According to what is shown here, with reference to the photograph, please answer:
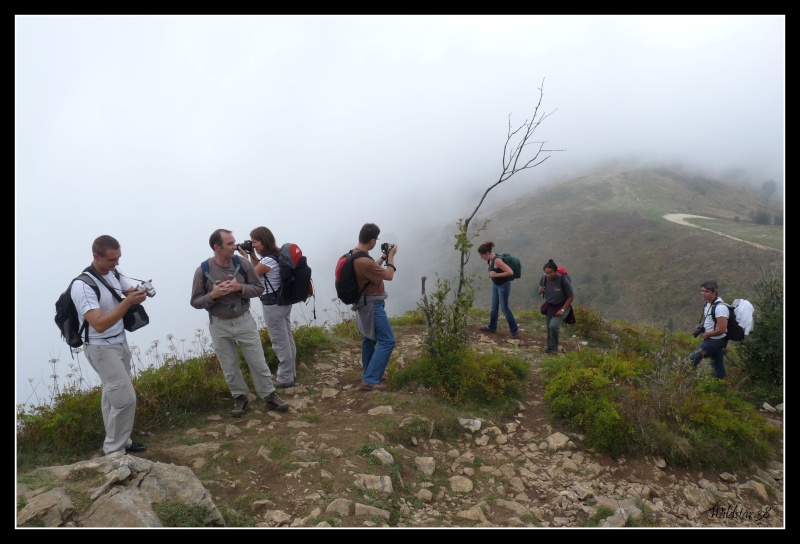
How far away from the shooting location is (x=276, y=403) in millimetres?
5973

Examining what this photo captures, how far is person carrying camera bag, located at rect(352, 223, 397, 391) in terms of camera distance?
6.09 m

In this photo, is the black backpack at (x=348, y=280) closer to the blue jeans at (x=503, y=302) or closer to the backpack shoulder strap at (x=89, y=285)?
the backpack shoulder strap at (x=89, y=285)

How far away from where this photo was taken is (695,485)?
477cm

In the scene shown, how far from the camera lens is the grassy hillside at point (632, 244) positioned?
47.1m

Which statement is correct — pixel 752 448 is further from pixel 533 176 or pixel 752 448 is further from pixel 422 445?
pixel 533 176

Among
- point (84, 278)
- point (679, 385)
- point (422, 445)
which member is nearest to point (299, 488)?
point (422, 445)

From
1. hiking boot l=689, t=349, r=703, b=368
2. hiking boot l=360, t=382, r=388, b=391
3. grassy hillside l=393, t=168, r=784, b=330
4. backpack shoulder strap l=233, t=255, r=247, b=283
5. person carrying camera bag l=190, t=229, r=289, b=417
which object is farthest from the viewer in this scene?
grassy hillside l=393, t=168, r=784, b=330

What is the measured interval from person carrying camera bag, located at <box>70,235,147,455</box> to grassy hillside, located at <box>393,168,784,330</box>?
17422mm

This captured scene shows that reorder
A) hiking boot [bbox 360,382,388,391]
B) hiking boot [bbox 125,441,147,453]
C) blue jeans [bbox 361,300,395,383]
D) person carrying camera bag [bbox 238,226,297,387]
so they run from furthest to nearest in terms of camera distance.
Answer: hiking boot [bbox 360,382,388,391] < blue jeans [bbox 361,300,395,383] < person carrying camera bag [bbox 238,226,297,387] < hiking boot [bbox 125,441,147,453]

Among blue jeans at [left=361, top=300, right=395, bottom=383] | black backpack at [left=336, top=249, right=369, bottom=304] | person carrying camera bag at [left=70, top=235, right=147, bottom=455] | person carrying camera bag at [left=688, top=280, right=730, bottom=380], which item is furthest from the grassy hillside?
person carrying camera bag at [left=70, top=235, right=147, bottom=455]

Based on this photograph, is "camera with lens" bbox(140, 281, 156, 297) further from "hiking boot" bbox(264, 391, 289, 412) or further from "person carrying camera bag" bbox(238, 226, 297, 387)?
"hiking boot" bbox(264, 391, 289, 412)

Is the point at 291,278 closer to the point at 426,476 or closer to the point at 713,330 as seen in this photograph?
the point at 426,476

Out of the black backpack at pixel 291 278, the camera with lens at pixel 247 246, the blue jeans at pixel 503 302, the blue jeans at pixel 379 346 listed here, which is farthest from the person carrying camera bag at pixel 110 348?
the blue jeans at pixel 503 302

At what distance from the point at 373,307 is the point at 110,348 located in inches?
118
